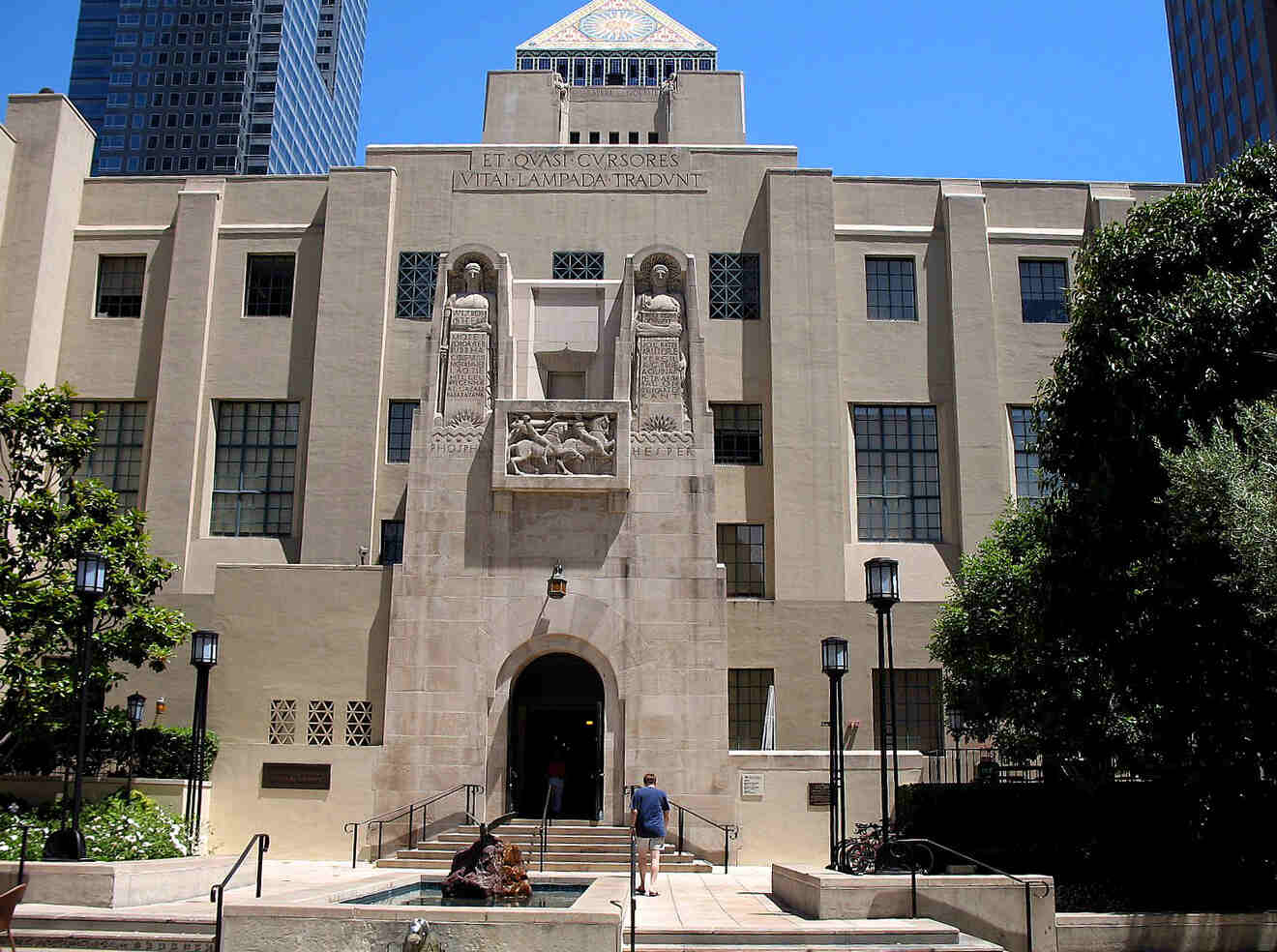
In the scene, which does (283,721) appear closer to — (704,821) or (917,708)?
(704,821)

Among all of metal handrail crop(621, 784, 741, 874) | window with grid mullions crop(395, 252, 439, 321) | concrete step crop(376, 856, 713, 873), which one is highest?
window with grid mullions crop(395, 252, 439, 321)

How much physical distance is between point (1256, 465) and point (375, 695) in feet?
53.6

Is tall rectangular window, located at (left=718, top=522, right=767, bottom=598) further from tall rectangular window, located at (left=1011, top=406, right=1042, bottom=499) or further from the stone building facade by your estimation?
tall rectangular window, located at (left=1011, top=406, right=1042, bottom=499)

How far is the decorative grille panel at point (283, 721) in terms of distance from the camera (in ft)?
81.1

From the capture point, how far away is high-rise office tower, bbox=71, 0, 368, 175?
127 m

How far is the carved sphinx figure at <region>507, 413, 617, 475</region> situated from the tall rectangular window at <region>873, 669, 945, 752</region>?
982cm

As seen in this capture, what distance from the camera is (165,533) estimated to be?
32250 mm

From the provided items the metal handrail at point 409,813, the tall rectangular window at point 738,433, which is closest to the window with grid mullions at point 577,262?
the tall rectangular window at point 738,433

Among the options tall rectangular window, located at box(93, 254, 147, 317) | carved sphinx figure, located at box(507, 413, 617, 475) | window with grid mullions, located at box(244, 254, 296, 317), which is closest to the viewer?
carved sphinx figure, located at box(507, 413, 617, 475)

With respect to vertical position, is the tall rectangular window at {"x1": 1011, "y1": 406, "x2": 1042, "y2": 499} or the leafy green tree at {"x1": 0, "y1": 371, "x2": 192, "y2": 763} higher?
the tall rectangular window at {"x1": 1011, "y1": 406, "x2": 1042, "y2": 499}

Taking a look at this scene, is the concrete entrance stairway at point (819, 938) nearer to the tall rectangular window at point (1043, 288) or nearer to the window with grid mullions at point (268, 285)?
the tall rectangular window at point (1043, 288)

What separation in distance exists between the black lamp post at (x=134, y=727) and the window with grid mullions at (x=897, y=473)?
60.0ft

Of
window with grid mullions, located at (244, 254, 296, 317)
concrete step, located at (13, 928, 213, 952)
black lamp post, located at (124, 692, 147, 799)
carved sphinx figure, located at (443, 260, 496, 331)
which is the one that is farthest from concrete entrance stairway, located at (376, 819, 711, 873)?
window with grid mullions, located at (244, 254, 296, 317)

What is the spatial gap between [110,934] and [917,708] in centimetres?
2025
